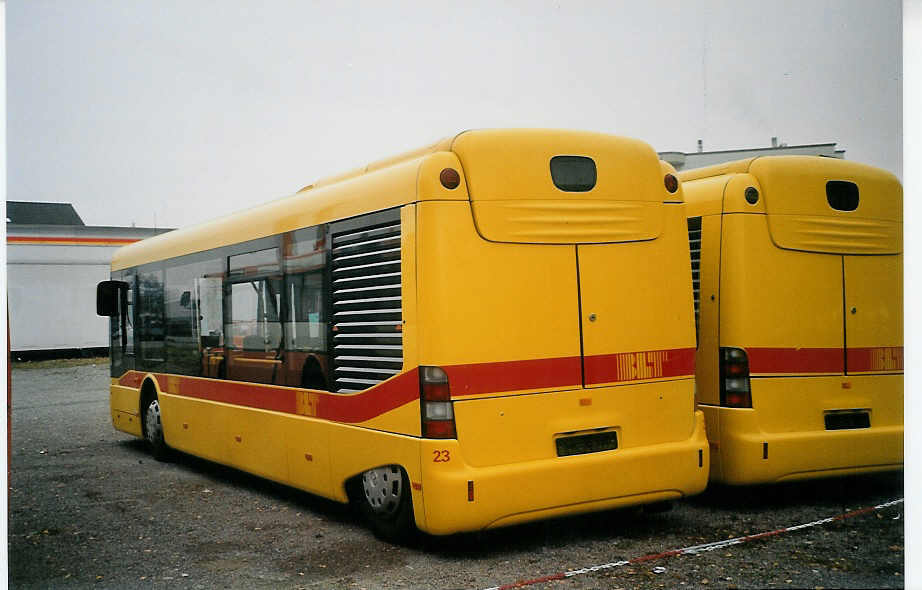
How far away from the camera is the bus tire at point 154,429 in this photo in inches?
407

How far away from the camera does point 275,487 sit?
28.6 ft

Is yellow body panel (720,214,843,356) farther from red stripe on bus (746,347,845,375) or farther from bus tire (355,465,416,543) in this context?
bus tire (355,465,416,543)

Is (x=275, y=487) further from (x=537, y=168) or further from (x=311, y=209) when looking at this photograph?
(x=537, y=168)

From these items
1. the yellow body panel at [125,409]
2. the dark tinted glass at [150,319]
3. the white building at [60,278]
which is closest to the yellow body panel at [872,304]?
the white building at [60,278]

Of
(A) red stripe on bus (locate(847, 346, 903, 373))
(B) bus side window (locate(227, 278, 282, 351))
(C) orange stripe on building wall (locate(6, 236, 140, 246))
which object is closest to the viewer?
Answer: (A) red stripe on bus (locate(847, 346, 903, 373))

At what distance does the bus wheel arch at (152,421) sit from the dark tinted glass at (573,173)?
228 inches

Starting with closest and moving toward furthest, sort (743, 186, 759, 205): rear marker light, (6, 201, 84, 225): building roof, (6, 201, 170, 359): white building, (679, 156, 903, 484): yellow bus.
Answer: (6, 201, 84, 225): building roof → (679, 156, 903, 484): yellow bus → (743, 186, 759, 205): rear marker light → (6, 201, 170, 359): white building

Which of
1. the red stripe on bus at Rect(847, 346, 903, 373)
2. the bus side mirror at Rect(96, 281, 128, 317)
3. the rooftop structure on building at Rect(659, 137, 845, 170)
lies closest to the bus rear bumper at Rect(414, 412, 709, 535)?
the red stripe on bus at Rect(847, 346, 903, 373)

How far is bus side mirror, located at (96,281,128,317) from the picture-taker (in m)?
11.1

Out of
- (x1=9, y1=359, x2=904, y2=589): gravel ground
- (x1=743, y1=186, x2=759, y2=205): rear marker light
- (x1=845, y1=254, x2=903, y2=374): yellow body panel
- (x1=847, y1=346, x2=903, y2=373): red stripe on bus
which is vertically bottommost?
(x1=9, y1=359, x2=904, y2=589): gravel ground

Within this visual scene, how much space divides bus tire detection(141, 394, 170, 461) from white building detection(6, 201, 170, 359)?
1265mm

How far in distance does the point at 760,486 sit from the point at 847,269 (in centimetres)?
170

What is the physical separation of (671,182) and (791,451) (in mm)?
2073

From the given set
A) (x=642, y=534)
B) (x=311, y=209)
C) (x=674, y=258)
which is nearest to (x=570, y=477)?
(x=642, y=534)
